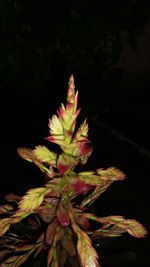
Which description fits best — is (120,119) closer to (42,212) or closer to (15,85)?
(15,85)

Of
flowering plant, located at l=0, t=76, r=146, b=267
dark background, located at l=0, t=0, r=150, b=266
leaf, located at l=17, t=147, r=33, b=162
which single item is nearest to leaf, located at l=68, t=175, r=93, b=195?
flowering plant, located at l=0, t=76, r=146, b=267

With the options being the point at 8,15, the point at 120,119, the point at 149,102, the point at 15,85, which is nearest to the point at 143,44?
the point at 149,102

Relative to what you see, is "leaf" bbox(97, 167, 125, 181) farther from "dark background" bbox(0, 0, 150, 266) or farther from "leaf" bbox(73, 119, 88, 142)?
"dark background" bbox(0, 0, 150, 266)

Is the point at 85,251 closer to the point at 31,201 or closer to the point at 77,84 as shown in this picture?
the point at 31,201

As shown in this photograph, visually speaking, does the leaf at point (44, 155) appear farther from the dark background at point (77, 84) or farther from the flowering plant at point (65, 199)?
the dark background at point (77, 84)

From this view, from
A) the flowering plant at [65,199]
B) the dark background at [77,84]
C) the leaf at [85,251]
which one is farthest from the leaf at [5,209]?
the dark background at [77,84]
